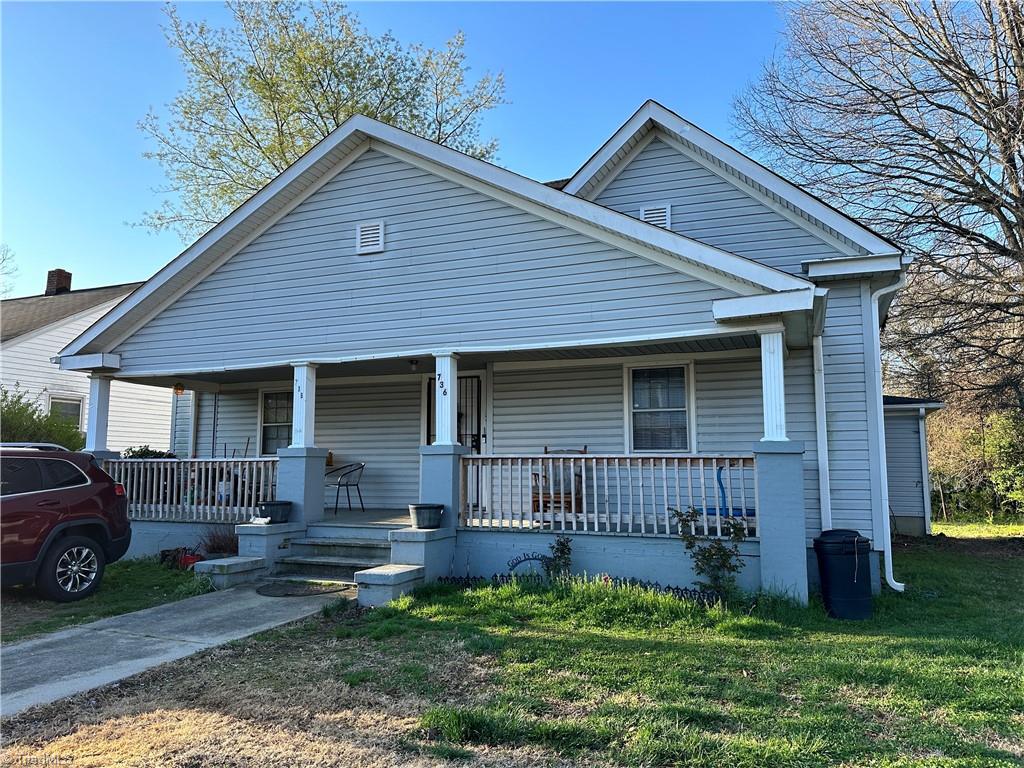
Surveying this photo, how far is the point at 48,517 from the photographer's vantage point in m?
7.14

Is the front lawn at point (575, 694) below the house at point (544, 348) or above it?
below

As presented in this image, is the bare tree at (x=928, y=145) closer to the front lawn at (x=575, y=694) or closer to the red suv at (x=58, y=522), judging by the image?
the front lawn at (x=575, y=694)

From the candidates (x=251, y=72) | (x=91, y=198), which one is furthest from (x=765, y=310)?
(x=251, y=72)

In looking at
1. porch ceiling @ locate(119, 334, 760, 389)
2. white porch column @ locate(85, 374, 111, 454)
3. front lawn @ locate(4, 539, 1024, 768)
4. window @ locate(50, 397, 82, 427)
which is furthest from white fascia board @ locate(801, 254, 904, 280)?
window @ locate(50, 397, 82, 427)

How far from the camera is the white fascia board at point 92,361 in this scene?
10633mm

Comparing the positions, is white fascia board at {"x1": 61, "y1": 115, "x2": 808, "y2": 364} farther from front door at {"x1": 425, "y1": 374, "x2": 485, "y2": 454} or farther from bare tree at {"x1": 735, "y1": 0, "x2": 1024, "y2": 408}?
bare tree at {"x1": 735, "y1": 0, "x2": 1024, "y2": 408}

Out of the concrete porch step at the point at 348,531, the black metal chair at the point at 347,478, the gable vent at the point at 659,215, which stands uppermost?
the gable vent at the point at 659,215

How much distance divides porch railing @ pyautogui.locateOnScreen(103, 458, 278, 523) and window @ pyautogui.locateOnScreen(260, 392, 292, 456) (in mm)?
1833

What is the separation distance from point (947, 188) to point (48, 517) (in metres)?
15.3

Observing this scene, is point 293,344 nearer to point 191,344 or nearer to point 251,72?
point 191,344

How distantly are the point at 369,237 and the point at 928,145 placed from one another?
10828 mm

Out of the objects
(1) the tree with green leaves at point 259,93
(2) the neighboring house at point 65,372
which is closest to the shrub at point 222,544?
(2) the neighboring house at point 65,372

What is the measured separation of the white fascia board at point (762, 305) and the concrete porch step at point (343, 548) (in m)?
4.79

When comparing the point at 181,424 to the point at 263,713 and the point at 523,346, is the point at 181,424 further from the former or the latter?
the point at 263,713
